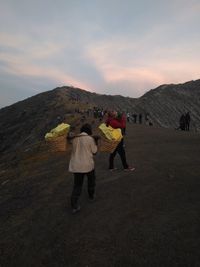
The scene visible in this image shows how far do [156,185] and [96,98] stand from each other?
11020 centimetres

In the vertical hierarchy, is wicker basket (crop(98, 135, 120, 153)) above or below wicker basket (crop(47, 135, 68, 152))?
below

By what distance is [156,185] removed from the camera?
1147 centimetres

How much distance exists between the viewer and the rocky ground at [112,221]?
7.62m

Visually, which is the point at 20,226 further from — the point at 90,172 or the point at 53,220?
the point at 90,172

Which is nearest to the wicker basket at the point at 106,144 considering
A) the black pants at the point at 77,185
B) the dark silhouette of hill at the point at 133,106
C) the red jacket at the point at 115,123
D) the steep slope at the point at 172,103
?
the red jacket at the point at 115,123

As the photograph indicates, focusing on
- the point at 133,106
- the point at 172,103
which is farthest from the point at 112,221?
the point at 172,103

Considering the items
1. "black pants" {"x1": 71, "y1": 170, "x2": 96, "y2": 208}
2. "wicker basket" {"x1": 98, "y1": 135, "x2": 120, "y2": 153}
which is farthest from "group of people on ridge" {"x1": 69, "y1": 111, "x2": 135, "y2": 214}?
"wicker basket" {"x1": 98, "y1": 135, "x2": 120, "y2": 153}

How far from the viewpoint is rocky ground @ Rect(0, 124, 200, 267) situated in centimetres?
762

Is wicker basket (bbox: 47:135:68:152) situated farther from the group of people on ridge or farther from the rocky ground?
the rocky ground

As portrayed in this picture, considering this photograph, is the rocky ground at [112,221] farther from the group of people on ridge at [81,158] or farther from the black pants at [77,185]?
the group of people on ridge at [81,158]

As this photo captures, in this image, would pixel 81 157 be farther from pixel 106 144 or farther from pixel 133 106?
pixel 133 106

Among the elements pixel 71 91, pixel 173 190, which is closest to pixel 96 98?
pixel 71 91

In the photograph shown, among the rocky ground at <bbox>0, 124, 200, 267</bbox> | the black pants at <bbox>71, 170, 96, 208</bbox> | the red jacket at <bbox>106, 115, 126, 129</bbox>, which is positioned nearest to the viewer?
the rocky ground at <bbox>0, 124, 200, 267</bbox>

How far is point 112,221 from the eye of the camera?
913 cm
